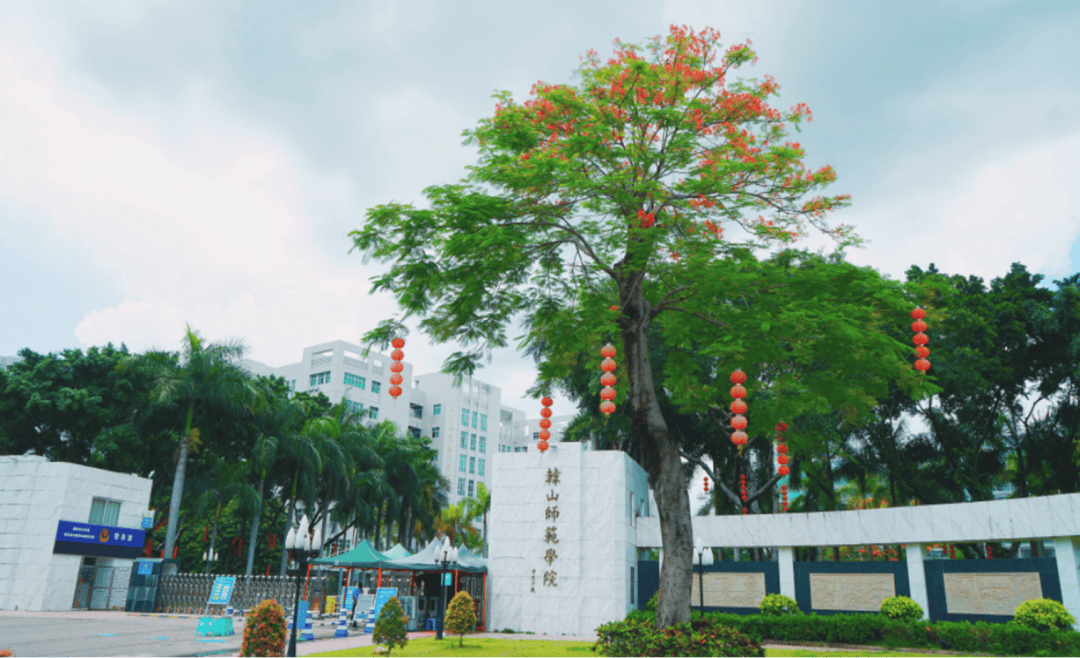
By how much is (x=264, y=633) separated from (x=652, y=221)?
34.2ft

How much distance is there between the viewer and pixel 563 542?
24047mm

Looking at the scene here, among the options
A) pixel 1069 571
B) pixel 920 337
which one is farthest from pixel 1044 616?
pixel 920 337

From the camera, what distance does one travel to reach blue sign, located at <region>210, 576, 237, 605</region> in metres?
25.1

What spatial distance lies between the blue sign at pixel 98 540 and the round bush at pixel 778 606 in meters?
24.4

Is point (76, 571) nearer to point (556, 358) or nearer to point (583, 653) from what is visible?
point (583, 653)

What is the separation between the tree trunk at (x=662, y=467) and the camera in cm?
1067

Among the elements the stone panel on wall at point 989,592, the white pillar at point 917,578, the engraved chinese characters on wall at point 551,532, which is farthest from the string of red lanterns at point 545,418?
the stone panel on wall at point 989,592

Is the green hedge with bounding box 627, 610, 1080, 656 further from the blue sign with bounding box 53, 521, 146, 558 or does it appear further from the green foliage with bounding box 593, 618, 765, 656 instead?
the blue sign with bounding box 53, 521, 146, 558

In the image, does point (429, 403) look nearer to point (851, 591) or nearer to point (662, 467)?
point (851, 591)

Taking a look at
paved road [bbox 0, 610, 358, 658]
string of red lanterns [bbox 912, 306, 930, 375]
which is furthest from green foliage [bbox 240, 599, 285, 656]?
string of red lanterns [bbox 912, 306, 930, 375]

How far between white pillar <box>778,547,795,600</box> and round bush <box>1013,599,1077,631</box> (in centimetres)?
636

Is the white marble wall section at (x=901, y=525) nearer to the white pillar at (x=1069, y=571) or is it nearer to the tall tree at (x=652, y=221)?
the white pillar at (x=1069, y=571)

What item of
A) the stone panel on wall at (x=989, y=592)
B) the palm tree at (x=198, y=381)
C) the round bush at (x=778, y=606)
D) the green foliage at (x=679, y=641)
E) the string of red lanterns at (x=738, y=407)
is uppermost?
the palm tree at (x=198, y=381)

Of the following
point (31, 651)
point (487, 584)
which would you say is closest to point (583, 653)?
point (487, 584)
